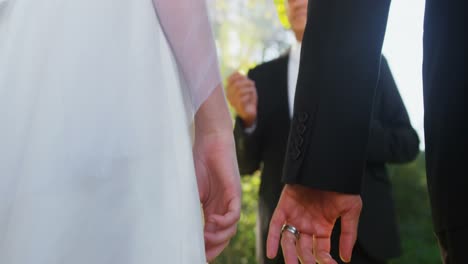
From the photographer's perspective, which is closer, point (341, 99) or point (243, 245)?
point (341, 99)

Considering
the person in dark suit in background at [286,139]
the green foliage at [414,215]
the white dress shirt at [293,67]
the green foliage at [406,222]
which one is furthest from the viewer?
the green foliage at [414,215]

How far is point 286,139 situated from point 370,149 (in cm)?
34

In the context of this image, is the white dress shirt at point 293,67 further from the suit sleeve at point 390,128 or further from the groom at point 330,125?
the groom at point 330,125

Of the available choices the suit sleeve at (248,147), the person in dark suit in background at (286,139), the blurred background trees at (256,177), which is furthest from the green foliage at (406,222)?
the person in dark suit in background at (286,139)

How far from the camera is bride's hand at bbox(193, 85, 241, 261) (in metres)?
1.54

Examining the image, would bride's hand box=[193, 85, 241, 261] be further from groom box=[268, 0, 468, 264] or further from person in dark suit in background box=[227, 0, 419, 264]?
person in dark suit in background box=[227, 0, 419, 264]

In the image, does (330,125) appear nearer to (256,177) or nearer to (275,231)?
(275,231)

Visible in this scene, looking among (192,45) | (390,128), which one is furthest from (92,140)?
(390,128)

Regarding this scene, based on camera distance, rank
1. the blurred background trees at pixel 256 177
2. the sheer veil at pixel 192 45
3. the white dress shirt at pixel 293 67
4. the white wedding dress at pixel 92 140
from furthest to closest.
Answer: the blurred background trees at pixel 256 177, the white dress shirt at pixel 293 67, the sheer veil at pixel 192 45, the white wedding dress at pixel 92 140

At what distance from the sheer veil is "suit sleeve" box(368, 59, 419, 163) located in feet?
4.78

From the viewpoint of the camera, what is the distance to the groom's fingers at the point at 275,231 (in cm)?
160

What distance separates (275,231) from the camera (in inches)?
64.0

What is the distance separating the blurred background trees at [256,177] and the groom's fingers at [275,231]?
6.35ft

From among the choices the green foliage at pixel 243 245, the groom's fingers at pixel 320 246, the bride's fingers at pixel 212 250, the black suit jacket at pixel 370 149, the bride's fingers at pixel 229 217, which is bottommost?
the green foliage at pixel 243 245
